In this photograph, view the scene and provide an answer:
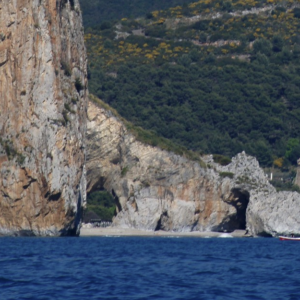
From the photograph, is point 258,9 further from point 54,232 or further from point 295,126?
point 54,232

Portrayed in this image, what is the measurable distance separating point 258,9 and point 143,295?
125m

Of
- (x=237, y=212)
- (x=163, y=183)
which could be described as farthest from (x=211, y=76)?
(x=163, y=183)

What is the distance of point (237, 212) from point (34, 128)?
76.7ft

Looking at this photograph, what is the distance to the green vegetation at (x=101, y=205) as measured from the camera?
291 feet

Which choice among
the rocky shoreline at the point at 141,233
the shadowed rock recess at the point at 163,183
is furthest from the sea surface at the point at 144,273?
the shadowed rock recess at the point at 163,183

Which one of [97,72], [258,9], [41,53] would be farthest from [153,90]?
[41,53]

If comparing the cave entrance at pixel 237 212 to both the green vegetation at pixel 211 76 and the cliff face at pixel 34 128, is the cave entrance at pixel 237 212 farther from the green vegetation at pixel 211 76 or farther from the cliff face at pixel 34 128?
the green vegetation at pixel 211 76

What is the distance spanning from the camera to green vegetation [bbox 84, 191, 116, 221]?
88.8m

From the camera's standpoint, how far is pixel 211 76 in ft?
390

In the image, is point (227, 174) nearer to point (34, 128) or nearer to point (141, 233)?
point (141, 233)

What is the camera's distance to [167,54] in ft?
429

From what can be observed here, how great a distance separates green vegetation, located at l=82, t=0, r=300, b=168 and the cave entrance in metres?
18.4

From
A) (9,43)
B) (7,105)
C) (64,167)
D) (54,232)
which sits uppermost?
(9,43)

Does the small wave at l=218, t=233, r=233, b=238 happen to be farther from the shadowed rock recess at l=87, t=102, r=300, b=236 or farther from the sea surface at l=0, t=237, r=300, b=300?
the sea surface at l=0, t=237, r=300, b=300
